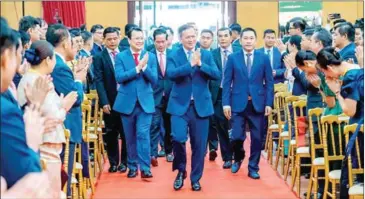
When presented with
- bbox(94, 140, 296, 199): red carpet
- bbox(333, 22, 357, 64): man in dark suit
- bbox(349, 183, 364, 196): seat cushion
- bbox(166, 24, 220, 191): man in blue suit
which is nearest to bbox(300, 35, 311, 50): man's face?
bbox(333, 22, 357, 64): man in dark suit

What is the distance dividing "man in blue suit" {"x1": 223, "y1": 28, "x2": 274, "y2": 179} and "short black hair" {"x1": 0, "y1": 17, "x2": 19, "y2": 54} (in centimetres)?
409

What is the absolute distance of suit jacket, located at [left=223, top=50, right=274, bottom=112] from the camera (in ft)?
19.1

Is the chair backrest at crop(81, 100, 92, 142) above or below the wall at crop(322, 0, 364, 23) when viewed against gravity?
below

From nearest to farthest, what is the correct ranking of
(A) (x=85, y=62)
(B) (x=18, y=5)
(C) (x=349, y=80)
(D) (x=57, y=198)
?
(D) (x=57, y=198), (C) (x=349, y=80), (A) (x=85, y=62), (B) (x=18, y=5)

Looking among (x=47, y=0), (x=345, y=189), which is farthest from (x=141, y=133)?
(x=47, y=0)

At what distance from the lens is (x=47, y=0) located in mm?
9930

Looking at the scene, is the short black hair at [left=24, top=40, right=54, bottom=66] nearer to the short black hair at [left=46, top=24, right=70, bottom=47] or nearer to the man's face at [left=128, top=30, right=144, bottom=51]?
the short black hair at [left=46, top=24, right=70, bottom=47]

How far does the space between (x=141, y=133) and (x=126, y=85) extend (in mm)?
465

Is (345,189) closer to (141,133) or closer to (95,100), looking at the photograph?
(141,133)

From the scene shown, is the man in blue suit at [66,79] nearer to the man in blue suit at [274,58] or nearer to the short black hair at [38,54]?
the short black hair at [38,54]

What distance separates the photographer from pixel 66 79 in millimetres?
3975

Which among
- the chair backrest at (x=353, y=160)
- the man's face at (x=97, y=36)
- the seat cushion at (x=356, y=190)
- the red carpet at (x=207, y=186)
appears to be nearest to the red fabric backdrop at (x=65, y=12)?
the man's face at (x=97, y=36)

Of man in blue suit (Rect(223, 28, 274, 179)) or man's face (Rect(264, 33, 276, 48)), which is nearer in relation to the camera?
man in blue suit (Rect(223, 28, 274, 179))

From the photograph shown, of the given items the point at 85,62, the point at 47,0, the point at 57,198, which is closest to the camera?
the point at 57,198
